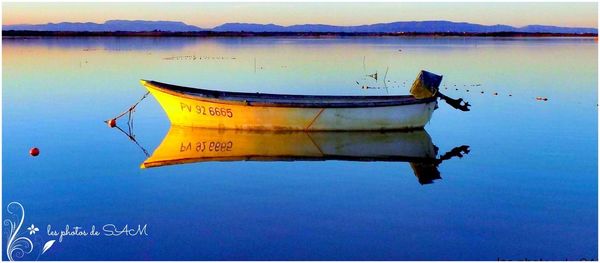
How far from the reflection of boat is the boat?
0.51ft

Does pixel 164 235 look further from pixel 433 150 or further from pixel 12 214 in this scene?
pixel 433 150

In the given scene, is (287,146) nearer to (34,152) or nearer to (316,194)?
(316,194)

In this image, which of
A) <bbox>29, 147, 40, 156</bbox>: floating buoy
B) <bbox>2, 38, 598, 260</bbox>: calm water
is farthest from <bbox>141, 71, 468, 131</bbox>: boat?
<bbox>29, 147, 40, 156</bbox>: floating buoy

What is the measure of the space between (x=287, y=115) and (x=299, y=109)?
27cm

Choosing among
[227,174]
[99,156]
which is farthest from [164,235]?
[99,156]

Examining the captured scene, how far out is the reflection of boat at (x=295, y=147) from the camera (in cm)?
1289


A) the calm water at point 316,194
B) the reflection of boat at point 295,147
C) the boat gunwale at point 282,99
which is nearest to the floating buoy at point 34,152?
the calm water at point 316,194

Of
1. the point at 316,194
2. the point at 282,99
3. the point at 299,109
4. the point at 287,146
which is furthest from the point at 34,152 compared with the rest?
the point at 316,194

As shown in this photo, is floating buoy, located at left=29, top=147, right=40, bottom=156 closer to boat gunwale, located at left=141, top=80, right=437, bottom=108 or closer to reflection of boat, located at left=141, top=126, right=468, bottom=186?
reflection of boat, located at left=141, top=126, right=468, bottom=186

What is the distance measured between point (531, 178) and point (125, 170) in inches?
246

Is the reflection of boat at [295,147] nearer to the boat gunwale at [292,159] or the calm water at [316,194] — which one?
the boat gunwale at [292,159]

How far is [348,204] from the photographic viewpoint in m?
9.92

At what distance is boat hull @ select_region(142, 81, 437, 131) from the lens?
14.2 m

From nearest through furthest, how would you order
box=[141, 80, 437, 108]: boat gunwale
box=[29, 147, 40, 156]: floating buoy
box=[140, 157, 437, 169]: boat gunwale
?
box=[140, 157, 437, 169]: boat gunwale
box=[29, 147, 40, 156]: floating buoy
box=[141, 80, 437, 108]: boat gunwale
